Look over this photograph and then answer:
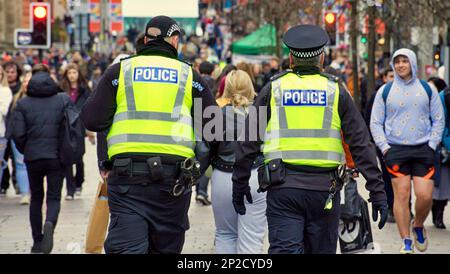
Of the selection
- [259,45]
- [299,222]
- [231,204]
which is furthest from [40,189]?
[259,45]

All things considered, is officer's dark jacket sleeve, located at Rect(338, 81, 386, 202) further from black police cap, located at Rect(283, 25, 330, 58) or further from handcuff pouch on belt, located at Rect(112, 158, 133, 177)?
handcuff pouch on belt, located at Rect(112, 158, 133, 177)

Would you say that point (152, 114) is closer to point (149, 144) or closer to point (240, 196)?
point (149, 144)

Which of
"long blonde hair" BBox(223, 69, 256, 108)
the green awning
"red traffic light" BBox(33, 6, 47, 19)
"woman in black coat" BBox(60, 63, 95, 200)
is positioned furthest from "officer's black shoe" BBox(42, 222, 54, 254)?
the green awning

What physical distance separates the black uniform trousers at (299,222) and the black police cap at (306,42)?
850 mm

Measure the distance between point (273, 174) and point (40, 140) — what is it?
14.5 ft

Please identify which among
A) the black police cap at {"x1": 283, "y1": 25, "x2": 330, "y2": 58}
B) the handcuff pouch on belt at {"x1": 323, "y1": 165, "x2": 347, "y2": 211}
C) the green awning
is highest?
the black police cap at {"x1": 283, "y1": 25, "x2": 330, "y2": 58}

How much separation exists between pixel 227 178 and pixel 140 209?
243 cm

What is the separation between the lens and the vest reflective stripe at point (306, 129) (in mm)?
6809

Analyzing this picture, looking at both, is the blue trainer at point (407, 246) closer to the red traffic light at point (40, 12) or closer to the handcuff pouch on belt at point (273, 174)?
the handcuff pouch on belt at point (273, 174)

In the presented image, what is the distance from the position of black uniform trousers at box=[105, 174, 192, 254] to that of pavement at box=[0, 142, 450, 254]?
2989 mm

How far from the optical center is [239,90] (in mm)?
9242

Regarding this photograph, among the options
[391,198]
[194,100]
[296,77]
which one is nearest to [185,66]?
[194,100]

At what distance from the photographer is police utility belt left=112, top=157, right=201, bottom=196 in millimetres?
6605
